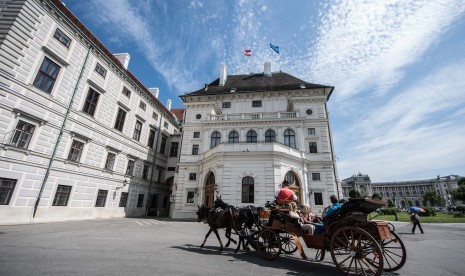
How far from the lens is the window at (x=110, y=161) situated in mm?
19406

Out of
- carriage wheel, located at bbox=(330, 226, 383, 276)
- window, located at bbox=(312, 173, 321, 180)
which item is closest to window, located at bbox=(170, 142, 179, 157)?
window, located at bbox=(312, 173, 321, 180)

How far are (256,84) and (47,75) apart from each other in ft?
71.1

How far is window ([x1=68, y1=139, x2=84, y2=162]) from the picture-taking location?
52.1 feet

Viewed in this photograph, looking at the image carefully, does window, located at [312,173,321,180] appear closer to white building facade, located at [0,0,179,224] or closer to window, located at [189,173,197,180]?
window, located at [189,173,197,180]

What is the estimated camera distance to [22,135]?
12.6 meters

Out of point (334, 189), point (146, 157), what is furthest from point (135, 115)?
point (334, 189)

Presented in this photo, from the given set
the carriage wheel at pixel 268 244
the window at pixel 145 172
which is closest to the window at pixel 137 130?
the window at pixel 145 172

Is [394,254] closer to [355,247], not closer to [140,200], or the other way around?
[355,247]

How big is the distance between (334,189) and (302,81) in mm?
14628

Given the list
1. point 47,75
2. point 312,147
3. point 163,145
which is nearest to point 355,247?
point 47,75

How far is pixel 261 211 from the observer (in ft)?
23.2

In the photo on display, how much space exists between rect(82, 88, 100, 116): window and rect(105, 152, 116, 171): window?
421 centimetres

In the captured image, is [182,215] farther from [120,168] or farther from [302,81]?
[302,81]

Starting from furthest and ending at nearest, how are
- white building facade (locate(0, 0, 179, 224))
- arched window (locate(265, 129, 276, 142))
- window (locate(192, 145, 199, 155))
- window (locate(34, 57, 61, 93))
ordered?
window (locate(192, 145, 199, 155)) → arched window (locate(265, 129, 276, 142)) → window (locate(34, 57, 61, 93)) → white building facade (locate(0, 0, 179, 224))
